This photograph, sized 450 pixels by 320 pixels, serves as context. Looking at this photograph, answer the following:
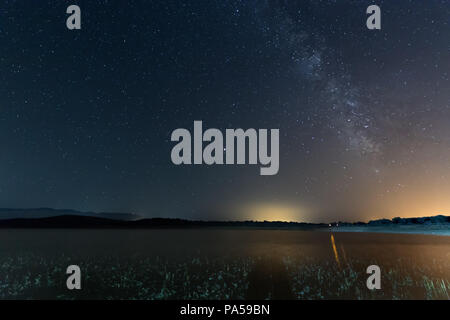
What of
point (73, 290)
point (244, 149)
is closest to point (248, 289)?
point (244, 149)

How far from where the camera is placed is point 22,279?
65.6 ft

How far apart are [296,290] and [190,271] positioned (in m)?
8.87

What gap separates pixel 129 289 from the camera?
17141 millimetres

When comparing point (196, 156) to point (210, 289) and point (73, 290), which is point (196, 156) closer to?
point (210, 289)
